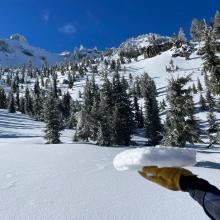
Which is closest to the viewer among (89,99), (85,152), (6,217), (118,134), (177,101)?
(6,217)

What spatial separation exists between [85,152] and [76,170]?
5.66 metres

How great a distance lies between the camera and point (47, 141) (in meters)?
41.2

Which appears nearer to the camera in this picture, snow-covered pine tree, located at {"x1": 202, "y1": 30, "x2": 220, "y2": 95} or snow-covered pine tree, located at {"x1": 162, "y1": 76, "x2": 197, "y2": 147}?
snow-covered pine tree, located at {"x1": 202, "y1": 30, "x2": 220, "y2": 95}

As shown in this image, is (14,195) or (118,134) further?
(118,134)

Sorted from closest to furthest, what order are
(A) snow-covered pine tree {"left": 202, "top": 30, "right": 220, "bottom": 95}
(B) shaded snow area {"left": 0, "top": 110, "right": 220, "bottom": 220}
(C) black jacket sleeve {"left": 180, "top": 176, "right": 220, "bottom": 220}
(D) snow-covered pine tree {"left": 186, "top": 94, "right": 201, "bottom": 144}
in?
1. (C) black jacket sleeve {"left": 180, "top": 176, "right": 220, "bottom": 220}
2. (B) shaded snow area {"left": 0, "top": 110, "right": 220, "bottom": 220}
3. (A) snow-covered pine tree {"left": 202, "top": 30, "right": 220, "bottom": 95}
4. (D) snow-covered pine tree {"left": 186, "top": 94, "right": 201, "bottom": 144}

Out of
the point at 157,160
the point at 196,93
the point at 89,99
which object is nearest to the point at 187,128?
the point at 157,160

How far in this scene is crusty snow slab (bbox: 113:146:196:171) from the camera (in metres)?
3.31

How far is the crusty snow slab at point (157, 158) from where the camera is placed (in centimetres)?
331

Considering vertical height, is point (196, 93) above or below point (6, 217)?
above

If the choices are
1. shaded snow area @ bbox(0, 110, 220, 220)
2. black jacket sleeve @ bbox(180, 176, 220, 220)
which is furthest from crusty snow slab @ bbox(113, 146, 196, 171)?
shaded snow area @ bbox(0, 110, 220, 220)

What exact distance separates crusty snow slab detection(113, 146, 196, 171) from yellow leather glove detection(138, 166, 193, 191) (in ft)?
0.16

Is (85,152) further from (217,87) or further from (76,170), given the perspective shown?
(217,87)

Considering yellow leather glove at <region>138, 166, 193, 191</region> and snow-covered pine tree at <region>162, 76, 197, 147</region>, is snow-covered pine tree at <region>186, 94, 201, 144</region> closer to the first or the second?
snow-covered pine tree at <region>162, 76, 197, 147</region>

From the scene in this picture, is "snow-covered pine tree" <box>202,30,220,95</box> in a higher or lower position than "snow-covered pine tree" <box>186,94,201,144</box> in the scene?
higher
